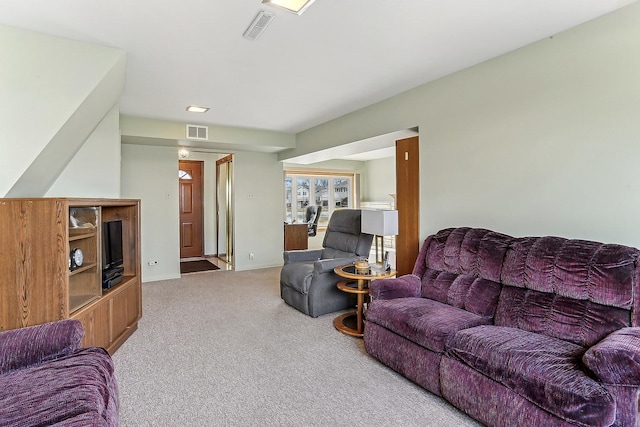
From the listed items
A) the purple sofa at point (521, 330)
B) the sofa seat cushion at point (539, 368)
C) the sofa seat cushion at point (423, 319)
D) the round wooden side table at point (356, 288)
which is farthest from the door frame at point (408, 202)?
the sofa seat cushion at point (539, 368)

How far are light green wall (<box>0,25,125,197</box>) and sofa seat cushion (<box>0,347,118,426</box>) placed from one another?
1494 mm

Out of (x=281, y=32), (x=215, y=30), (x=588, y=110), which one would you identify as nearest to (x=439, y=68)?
(x=588, y=110)

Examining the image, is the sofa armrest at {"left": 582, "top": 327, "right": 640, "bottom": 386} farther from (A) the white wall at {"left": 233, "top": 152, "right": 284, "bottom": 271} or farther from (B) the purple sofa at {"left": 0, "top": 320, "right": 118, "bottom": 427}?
(A) the white wall at {"left": 233, "top": 152, "right": 284, "bottom": 271}

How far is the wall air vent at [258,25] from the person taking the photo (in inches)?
87.4

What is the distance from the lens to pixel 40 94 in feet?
7.84

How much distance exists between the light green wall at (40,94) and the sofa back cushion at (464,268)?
3.15 meters

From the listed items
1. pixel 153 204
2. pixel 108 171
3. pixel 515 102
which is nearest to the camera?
pixel 515 102

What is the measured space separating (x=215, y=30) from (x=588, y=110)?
9.01 ft

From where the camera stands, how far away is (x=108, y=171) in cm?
348

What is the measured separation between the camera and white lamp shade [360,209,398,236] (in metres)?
3.37

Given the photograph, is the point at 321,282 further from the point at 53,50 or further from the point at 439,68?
the point at 53,50

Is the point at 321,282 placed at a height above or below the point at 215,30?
below

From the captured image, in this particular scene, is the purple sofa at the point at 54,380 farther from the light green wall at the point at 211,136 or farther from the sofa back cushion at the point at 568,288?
the light green wall at the point at 211,136

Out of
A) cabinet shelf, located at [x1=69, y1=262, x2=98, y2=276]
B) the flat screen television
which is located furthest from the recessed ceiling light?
cabinet shelf, located at [x1=69, y1=262, x2=98, y2=276]
